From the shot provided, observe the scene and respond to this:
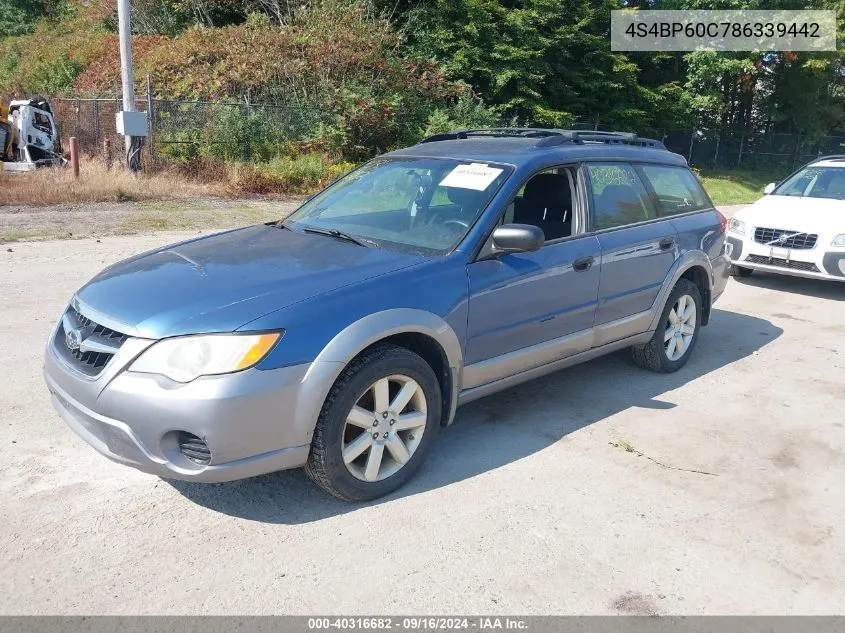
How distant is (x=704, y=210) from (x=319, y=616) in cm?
471

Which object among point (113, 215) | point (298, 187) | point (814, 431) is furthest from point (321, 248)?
point (298, 187)

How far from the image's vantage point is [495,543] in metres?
3.32

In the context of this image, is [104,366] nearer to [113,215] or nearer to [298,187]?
[113,215]

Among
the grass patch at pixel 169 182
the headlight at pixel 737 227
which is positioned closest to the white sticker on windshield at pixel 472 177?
the headlight at pixel 737 227

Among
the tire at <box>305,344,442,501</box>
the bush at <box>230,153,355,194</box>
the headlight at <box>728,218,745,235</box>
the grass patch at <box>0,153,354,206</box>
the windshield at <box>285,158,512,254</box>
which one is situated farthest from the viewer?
the bush at <box>230,153,355,194</box>

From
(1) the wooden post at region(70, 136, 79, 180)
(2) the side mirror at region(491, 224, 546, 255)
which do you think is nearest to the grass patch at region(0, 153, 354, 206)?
(1) the wooden post at region(70, 136, 79, 180)

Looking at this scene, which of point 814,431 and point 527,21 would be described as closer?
point 814,431

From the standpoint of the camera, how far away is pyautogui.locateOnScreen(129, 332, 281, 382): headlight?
10.2ft

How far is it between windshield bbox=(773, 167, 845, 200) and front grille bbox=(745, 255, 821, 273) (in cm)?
134

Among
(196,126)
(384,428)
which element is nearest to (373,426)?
(384,428)

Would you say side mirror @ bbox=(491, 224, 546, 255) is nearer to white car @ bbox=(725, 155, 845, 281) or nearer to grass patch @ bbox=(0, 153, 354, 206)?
white car @ bbox=(725, 155, 845, 281)

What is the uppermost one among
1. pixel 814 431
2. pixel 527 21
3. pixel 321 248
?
pixel 527 21

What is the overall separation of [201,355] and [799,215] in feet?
26.5

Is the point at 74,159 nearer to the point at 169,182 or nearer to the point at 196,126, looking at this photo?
the point at 169,182
